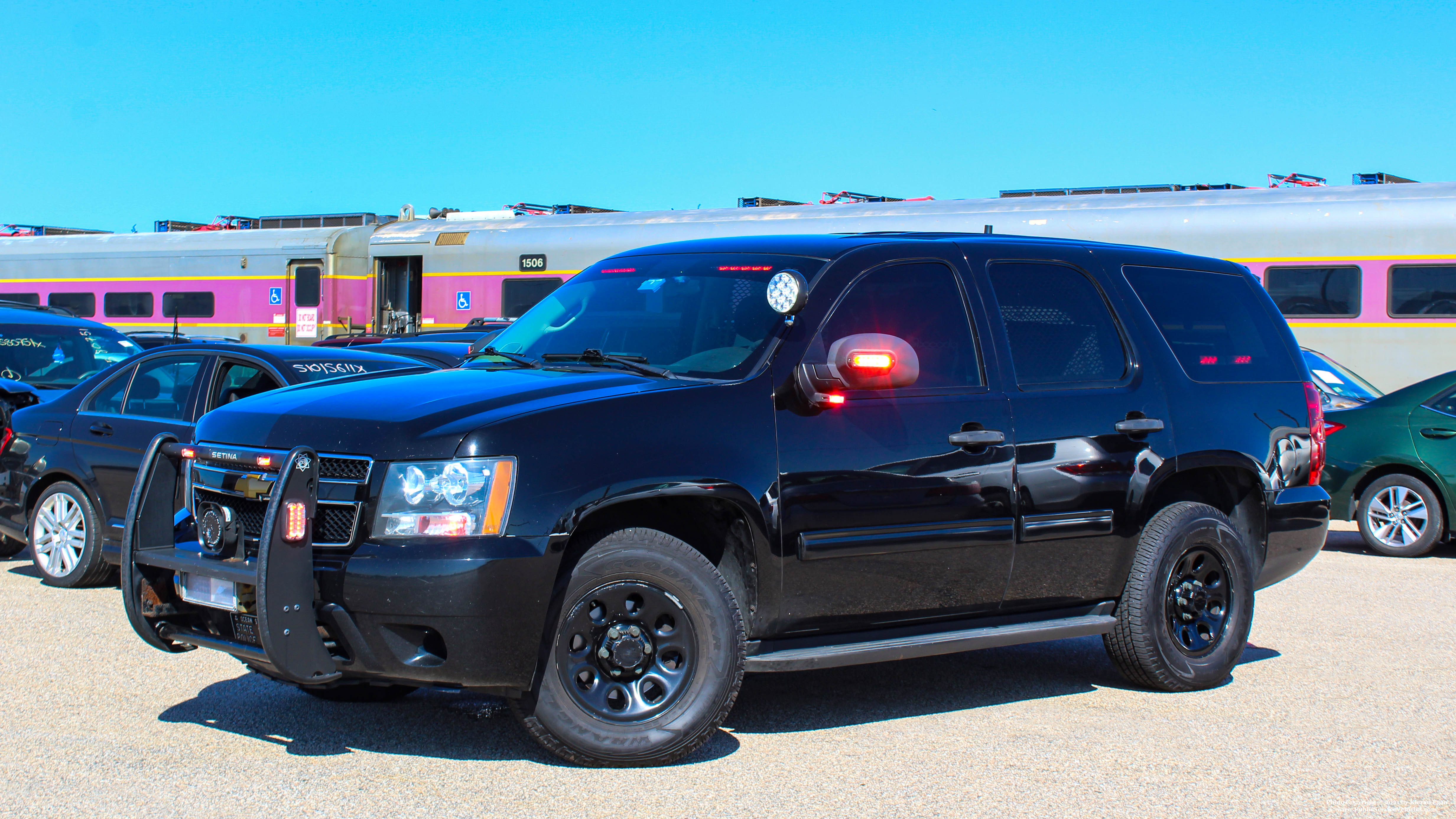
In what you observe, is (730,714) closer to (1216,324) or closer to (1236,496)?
(1236,496)

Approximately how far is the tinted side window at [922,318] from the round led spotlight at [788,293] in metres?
0.20

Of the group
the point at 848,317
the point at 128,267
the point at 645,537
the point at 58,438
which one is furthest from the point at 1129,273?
the point at 128,267

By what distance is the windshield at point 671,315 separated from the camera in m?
5.18

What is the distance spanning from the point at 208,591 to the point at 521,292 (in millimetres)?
17613

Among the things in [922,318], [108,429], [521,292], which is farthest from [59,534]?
[521,292]

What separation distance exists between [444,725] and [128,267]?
2376cm

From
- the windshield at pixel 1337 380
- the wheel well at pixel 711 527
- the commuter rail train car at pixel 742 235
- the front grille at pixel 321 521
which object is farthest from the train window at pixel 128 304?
the wheel well at pixel 711 527

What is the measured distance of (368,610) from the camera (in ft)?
14.1

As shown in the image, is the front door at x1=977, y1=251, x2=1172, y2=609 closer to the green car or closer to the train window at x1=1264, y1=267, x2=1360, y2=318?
the green car

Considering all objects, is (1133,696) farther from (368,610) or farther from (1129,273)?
(368,610)

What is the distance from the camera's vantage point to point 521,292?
2202 centimetres

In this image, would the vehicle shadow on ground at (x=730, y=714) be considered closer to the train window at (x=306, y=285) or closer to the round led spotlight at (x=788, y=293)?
the round led spotlight at (x=788, y=293)

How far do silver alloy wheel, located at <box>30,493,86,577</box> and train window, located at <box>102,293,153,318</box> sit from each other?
18866 millimetres

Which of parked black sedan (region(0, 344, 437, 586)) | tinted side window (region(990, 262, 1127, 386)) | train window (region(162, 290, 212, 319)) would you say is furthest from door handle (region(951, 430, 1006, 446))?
train window (region(162, 290, 212, 319))
